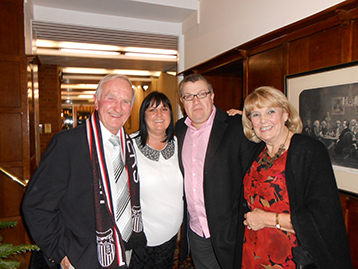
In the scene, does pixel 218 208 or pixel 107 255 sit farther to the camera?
pixel 218 208

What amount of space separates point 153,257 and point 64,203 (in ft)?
2.94

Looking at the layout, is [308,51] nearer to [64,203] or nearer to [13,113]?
[64,203]

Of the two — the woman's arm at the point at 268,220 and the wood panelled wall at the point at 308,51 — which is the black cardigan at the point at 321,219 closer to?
the woman's arm at the point at 268,220

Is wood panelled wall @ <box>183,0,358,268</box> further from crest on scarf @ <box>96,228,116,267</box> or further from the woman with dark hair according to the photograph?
crest on scarf @ <box>96,228,116,267</box>

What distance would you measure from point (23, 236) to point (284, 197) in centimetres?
323

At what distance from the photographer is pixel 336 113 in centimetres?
161

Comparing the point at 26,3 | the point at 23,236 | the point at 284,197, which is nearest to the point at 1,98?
the point at 26,3

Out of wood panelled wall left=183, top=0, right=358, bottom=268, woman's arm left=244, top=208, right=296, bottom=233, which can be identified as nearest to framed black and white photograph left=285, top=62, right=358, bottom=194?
wood panelled wall left=183, top=0, right=358, bottom=268

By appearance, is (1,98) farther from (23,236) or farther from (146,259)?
(146,259)

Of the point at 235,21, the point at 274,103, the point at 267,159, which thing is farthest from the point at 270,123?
the point at 235,21

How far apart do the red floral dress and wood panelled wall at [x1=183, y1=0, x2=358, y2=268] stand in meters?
0.57

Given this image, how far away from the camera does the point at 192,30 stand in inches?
153

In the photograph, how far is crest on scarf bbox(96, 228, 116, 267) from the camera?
141cm

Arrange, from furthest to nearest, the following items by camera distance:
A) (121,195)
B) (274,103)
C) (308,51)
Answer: (308,51), (121,195), (274,103)
